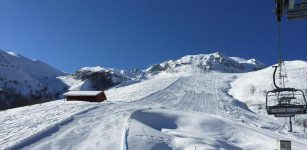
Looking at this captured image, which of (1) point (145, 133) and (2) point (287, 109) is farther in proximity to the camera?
(1) point (145, 133)

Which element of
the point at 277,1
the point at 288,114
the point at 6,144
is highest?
the point at 277,1

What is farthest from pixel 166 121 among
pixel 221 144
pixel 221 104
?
pixel 221 104

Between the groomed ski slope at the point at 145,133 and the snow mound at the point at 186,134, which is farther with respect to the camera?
the snow mound at the point at 186,134

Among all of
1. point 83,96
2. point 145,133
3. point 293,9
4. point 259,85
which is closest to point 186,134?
point 145,133

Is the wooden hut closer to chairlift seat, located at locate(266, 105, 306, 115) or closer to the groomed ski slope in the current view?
the groomed ski slope

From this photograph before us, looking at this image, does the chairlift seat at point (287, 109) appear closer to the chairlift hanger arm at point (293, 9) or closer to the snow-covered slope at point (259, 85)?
the chairlift hanger arm at point (293, 9)

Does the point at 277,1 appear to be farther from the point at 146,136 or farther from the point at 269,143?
the point at 269,143

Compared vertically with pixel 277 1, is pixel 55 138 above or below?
below

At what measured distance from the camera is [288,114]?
2009 cm

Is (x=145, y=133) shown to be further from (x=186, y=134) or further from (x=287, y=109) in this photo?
(x=287, y=109)

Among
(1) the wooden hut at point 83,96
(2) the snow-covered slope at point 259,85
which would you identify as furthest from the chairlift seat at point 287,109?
(2) the snow-covered slope at point 259,85

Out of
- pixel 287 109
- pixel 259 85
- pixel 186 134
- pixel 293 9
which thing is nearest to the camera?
pixel 293 9

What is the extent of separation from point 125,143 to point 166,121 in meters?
10.6

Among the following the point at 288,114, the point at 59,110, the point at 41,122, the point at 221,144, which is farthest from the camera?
the point at 59,110
